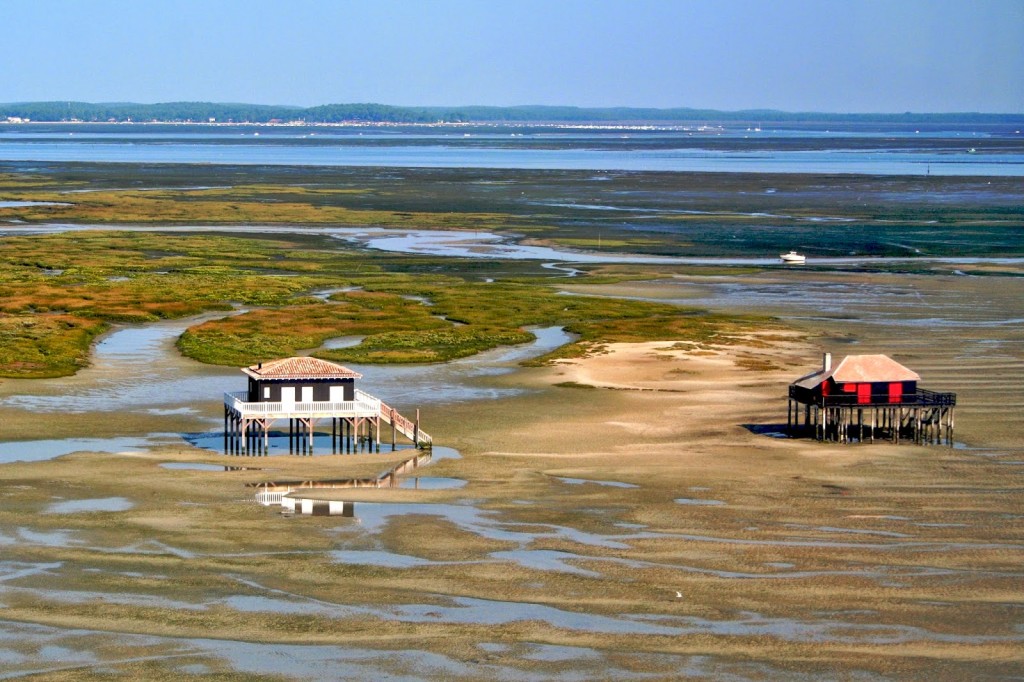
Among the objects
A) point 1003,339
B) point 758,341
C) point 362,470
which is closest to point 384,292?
point 758,341

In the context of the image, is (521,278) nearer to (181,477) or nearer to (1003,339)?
(1003,339)

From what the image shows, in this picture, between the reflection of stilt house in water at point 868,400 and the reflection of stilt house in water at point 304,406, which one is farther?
the reflection of stilt house in water at point 868,400

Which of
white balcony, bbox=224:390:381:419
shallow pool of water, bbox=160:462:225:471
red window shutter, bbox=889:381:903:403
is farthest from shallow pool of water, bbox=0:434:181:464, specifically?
red window shutter, bbox=889:381:903:403

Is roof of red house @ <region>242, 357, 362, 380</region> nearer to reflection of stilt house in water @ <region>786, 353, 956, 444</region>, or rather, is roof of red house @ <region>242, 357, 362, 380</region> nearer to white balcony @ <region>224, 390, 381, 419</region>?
white balcony @ <region>224, 390, 381, 419</region>

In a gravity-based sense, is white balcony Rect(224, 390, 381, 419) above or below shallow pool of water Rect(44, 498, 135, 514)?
above

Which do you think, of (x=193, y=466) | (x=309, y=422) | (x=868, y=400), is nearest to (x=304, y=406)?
(x=309, y=422)

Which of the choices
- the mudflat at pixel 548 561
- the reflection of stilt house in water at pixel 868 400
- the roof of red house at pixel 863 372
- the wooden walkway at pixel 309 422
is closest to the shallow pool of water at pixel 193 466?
the mudflat at pixel 548 561

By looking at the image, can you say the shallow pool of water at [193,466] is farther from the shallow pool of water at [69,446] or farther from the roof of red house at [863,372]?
the roof of red house at [863,372]
